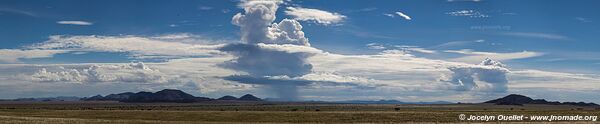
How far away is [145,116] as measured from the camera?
89.7 meters

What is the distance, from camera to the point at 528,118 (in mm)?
88812

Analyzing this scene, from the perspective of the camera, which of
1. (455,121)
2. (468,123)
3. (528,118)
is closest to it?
(468,123)

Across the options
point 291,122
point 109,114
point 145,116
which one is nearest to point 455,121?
point 291,122

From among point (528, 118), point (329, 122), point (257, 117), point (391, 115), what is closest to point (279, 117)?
point (257, 117)

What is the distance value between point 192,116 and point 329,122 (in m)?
22.8

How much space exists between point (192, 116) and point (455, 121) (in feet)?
126

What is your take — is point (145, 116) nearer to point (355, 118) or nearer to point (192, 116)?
point (192, 116)

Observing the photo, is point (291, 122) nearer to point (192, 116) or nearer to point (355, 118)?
point (355, 118)

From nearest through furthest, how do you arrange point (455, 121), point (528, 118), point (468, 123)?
point (468, 123)
point (455, 121)
point (528, 118)

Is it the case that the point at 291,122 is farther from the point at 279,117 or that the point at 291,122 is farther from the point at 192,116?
the point at 192,116

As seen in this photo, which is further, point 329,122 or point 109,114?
point 109,114

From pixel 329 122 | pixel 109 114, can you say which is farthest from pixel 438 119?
pixel 109 114

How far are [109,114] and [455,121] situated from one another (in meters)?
51.5

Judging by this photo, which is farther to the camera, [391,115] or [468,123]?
[391,115]
